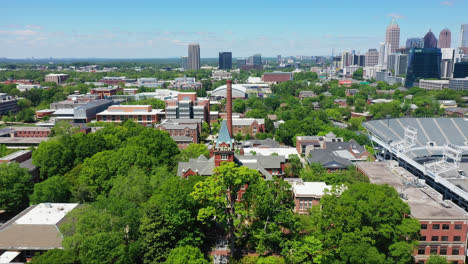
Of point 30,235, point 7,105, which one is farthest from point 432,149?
point 7,105

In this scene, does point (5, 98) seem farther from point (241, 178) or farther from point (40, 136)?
point (241, 178)

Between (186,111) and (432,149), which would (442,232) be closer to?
(432,149)

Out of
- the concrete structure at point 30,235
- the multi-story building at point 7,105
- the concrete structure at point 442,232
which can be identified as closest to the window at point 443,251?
the concrete structure at point 442,232

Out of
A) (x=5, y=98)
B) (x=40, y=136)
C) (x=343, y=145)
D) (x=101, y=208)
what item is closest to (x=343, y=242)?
(x=101, y=208)

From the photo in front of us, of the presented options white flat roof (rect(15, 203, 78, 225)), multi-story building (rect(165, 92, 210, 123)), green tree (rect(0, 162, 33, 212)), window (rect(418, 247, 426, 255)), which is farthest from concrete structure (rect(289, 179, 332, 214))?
multi-story building (rect(165, 92, 210, 123))

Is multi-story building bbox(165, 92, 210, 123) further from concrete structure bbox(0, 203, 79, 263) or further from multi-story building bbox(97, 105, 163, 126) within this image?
concrete structure bbox(0, 203, 79, 263)

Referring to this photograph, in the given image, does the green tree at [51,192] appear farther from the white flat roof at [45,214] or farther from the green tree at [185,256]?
the green tree at [185,256]
